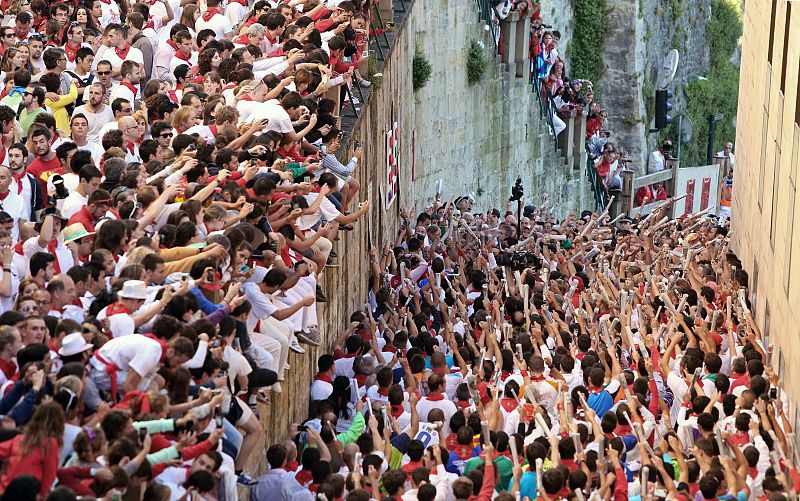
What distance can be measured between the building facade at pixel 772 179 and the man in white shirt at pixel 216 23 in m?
6.21

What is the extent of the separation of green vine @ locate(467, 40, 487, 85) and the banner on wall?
5.29 m

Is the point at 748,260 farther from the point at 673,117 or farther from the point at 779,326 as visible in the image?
the point at 673,117

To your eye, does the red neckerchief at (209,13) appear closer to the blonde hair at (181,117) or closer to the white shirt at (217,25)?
the white shirt at (217,25)

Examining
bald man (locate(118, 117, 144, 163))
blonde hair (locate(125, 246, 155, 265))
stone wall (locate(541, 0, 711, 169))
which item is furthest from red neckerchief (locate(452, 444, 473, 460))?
stone wall (locate(541, 0, 711, 169))

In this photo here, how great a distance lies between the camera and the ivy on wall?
47.6m

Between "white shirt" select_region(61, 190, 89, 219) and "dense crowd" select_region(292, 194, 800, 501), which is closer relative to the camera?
"dense crowd" select_region(292, 194, 800, 501)

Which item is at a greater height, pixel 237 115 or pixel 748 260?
pixel 237 115

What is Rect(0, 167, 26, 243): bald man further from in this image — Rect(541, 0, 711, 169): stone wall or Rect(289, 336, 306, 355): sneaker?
Rect(541, 0, 711, 169): stone wall

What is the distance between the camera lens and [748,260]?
2005 centimetres

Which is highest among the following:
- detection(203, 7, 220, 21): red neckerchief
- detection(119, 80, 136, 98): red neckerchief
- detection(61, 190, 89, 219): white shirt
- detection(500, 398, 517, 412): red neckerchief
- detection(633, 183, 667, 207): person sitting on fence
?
detection(203, 7, 220, 21): red neckerchief

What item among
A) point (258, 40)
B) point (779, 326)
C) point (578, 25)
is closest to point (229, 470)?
point (258, 40)

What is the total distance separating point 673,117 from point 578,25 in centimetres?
631

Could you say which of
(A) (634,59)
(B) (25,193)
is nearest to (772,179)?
(B) (25,193)

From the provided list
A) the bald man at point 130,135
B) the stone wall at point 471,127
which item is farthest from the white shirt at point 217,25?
the stone wall at point 471,127
